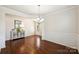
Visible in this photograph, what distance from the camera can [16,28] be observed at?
1.81 metres

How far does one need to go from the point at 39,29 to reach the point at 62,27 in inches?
19.4

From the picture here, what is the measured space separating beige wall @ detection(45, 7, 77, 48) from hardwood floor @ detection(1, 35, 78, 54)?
0.10 meters

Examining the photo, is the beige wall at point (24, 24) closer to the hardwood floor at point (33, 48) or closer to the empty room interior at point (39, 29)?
the empty room interior at point (39, 29)

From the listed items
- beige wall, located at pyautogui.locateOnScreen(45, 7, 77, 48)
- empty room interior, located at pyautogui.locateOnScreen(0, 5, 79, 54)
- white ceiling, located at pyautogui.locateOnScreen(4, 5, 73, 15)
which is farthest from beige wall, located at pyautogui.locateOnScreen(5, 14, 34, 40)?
beige wall, located at pyautogui.locateOnScreen(45, 7, 77, 48)

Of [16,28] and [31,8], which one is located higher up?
[31,8]

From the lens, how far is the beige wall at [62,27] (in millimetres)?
1681

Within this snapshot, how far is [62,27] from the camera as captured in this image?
1788mm

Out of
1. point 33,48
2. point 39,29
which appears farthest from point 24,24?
point 33,48

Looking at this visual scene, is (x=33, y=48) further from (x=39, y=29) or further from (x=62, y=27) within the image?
(x=62, y=27)

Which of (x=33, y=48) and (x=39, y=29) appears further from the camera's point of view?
(x=39, y=29)

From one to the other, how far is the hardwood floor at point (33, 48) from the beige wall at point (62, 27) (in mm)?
102

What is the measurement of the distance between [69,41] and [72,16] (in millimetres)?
495

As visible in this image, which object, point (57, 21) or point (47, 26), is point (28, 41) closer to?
point (47, 26)
